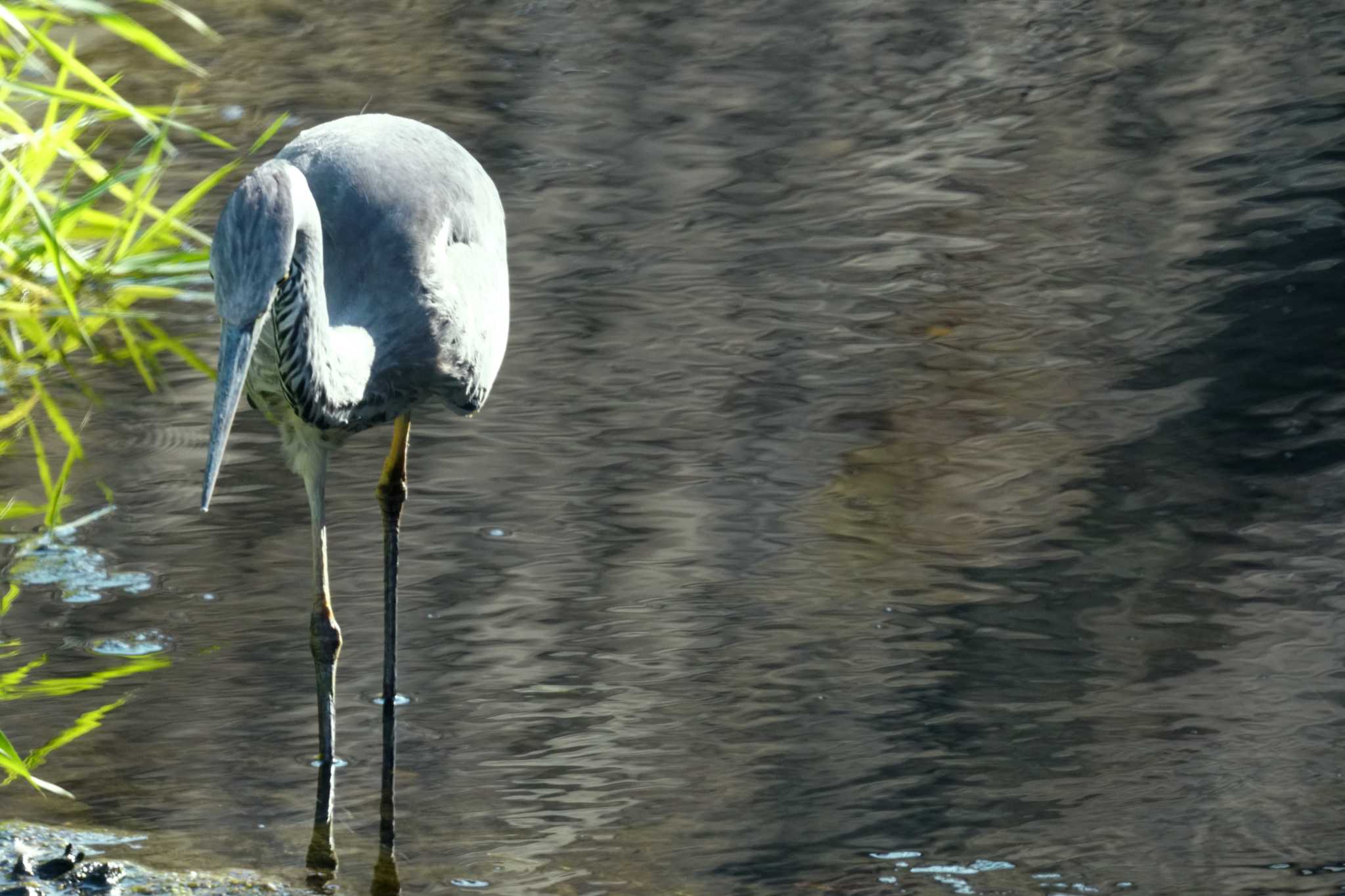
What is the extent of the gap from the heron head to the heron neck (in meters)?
0.11

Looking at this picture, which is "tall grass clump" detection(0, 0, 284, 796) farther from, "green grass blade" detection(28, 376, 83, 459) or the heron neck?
the heron neck

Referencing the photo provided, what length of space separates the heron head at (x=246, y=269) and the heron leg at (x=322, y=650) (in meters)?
0.70

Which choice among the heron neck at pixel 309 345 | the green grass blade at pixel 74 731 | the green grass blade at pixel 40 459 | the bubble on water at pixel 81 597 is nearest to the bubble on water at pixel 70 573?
the bubble on water at pixel 81 597

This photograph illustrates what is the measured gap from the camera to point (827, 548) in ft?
15.6

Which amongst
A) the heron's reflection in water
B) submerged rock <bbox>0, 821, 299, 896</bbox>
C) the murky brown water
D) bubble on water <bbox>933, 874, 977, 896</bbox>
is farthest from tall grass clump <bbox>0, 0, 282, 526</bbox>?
bubble on water <bbox>933, 874, 977, 896</bbox>

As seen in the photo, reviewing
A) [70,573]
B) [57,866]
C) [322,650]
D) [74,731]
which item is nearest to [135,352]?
[70,573]

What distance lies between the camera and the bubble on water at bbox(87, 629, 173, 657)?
173 inches

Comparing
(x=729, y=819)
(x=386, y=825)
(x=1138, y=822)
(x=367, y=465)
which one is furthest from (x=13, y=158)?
(x=1138, y=822)

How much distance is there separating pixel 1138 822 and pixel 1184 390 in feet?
6.88

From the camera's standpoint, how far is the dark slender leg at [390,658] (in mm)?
3592

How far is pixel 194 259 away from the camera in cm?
593

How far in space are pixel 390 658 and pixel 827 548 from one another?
1.23 m

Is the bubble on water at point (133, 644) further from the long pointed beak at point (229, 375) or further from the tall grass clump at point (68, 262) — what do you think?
the long pointed beak at point (229, 375)

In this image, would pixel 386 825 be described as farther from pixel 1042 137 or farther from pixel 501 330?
pixel 1042 137
